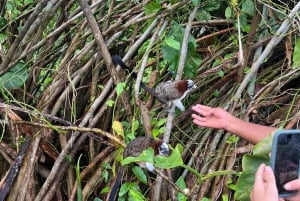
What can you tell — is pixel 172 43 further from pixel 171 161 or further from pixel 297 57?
pixel 171 161

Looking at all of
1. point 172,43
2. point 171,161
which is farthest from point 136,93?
point 171,161

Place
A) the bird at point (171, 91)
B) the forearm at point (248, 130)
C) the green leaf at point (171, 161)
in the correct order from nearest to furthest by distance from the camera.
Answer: the green leaf at point (171, 161) → the forearm at point (248, 130) → the bird at point (171, 91)

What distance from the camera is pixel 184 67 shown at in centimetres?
186

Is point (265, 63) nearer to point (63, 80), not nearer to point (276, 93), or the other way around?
point (276, 93)

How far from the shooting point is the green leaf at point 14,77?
1972mm

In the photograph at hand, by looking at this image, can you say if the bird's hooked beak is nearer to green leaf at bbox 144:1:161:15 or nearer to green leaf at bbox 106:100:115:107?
green leaf at bbox 106:100:115:107

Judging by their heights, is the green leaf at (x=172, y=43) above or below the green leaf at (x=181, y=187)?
above

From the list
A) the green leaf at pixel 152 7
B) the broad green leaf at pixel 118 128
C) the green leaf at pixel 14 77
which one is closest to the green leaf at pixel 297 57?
the green leaf at pixel 152 7

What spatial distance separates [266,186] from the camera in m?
1.12

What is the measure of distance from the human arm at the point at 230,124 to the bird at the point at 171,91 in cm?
11

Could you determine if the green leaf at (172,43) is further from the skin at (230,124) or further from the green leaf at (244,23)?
the green leaf at (244,23)

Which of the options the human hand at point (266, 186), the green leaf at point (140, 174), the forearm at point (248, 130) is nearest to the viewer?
the human hand at point (266, 186)

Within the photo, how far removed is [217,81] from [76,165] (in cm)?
58

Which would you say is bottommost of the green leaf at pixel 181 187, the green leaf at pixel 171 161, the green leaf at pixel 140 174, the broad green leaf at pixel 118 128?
the green leaf at pixel 181 187
